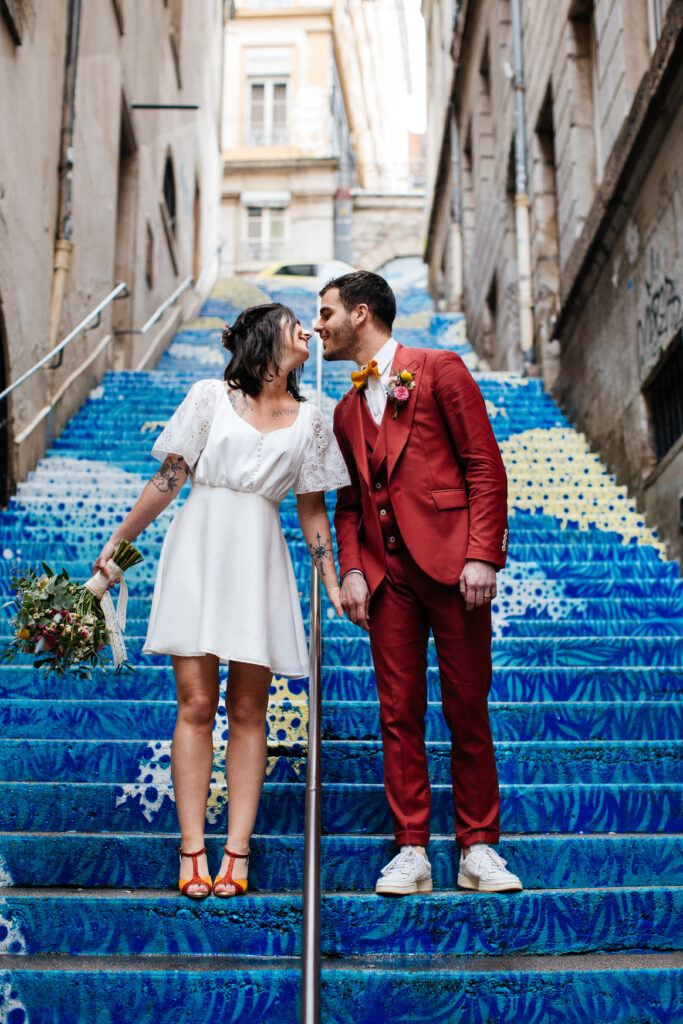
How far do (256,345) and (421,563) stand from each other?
0.86m

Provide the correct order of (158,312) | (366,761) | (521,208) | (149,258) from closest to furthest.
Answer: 1. (366,761)
2. (521,208)
3. (158,312)
4. (149,258)

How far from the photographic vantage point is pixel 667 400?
21.1 feet

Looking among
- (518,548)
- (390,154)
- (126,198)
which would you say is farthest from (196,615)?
(390,154)

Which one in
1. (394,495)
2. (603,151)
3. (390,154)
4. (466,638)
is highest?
(390,154)

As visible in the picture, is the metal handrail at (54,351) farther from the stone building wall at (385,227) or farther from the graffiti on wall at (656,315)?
the stone building wall at (385,227)

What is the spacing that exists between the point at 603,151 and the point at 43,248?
183 inches

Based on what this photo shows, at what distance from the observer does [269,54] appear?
31484 mm

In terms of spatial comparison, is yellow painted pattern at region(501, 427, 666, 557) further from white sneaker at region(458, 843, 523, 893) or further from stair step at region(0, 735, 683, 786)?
white sneaker at region(458, 843, 523, 893)

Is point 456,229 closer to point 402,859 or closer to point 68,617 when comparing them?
point 68,617

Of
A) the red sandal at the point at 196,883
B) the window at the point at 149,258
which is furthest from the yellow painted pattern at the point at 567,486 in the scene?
the window at the point at 149,258

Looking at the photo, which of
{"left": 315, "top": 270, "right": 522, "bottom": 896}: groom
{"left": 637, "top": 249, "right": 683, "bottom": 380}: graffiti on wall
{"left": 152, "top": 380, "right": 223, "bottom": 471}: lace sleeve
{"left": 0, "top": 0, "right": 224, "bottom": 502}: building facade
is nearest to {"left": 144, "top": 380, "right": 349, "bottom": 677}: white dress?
{"left": 152, "top": 380, "right": 223, "bottom": 471}: lace sleeve

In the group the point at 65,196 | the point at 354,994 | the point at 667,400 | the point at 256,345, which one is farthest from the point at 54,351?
the point at 354,994

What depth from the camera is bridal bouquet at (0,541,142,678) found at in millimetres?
3125

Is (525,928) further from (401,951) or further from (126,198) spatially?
(126,198)
